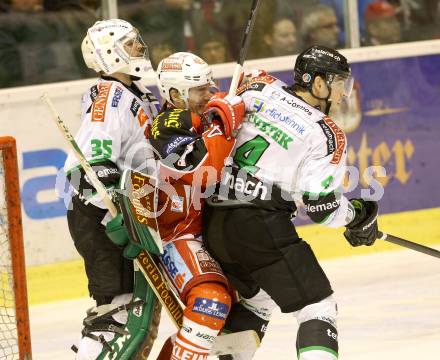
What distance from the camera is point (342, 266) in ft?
21.4

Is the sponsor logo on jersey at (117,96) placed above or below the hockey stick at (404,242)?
above

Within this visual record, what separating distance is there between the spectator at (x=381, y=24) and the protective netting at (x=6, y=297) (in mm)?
2880

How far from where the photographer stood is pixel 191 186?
409 cm

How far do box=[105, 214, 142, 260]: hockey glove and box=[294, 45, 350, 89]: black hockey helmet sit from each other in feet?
2.53

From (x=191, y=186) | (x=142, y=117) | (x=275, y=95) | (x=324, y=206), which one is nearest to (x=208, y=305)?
(x=191, y=186)

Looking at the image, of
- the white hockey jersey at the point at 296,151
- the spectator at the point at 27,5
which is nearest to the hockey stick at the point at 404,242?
the white hockey jersey at the point at 296,151

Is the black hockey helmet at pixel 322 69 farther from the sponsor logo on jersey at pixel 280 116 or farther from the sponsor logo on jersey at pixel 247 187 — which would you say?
the sponsor logo on jersey at pixel 247 187

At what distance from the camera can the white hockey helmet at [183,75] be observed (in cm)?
425

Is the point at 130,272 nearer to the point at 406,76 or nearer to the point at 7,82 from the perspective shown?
→ the point at 7,82

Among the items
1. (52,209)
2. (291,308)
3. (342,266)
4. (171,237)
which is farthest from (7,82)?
(291,308)

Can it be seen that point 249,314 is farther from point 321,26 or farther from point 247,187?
point 321,26

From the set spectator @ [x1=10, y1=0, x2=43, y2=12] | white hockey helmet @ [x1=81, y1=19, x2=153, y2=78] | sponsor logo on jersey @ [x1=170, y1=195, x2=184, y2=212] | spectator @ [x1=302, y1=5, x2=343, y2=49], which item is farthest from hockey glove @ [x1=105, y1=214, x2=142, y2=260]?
spectator @ [x1=302, y1=5, x2=343, y2=49]

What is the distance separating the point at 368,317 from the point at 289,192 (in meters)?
1.77

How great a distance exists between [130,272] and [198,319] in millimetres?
548
